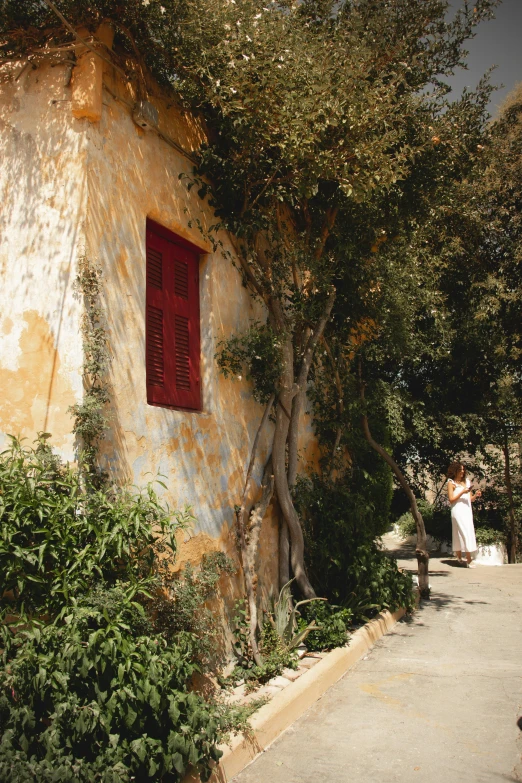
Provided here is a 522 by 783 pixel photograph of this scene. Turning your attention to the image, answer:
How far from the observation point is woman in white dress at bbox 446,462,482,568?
11.1 m

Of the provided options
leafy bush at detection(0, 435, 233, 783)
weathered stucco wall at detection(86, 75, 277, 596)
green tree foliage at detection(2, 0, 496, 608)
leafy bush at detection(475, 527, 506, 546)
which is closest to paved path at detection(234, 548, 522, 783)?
leafy bush at detection(0, 435, 233, 783)

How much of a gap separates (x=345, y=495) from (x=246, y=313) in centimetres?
259

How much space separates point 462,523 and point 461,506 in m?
0.35

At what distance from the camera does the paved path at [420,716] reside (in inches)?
172

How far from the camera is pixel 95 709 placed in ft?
12.0

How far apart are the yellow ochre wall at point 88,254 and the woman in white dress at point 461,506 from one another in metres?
6.14

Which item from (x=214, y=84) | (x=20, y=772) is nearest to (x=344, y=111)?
(x=214, y=84)

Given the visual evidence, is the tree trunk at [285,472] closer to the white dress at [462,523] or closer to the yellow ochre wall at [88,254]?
the yellow ochre wall at [88,254]

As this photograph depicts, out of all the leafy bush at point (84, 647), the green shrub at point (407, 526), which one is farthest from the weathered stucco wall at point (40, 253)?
the green shrub at point (407, 526)

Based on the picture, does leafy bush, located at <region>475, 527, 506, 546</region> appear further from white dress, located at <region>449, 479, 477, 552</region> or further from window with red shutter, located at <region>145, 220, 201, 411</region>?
window with red shutter, located at <region>145, 220, 201, 411</region>

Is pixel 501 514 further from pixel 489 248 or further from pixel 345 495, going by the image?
pixel 345 495

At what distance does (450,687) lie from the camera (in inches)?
229

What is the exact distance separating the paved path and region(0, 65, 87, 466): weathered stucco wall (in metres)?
2.72

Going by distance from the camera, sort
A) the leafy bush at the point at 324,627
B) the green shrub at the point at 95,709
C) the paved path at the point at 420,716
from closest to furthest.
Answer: the green shrub at the point at 95,709, the paved path at the point at 420,716, the leafy bush at the point at 324,627
